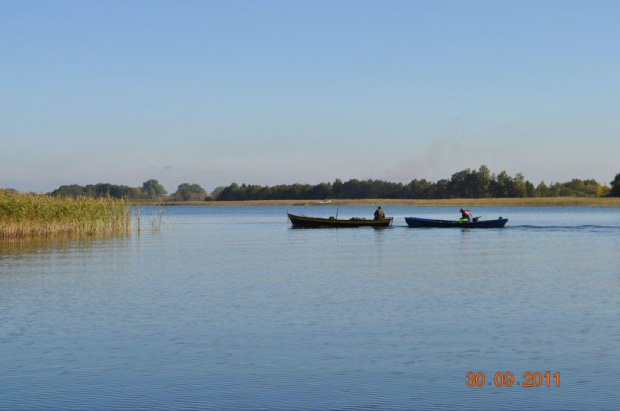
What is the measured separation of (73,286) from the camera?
2167 centimetres

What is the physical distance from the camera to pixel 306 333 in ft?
46.9

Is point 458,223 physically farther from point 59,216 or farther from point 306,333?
point 306,333

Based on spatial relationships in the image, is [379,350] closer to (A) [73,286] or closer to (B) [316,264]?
(A) [73,286]

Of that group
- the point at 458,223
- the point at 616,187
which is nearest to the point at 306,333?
the point at 458,223

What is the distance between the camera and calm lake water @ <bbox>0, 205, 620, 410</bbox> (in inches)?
401

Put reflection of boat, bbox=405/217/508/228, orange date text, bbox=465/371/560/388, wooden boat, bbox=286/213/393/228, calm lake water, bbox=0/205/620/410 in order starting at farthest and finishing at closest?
wooden boat, bbox=286/213/393/228 < reflection of boat, bbox=405/217/508/228 < orange date text, bbox=465/371/560/388 < calm lake water, bbox=0/205/620/410

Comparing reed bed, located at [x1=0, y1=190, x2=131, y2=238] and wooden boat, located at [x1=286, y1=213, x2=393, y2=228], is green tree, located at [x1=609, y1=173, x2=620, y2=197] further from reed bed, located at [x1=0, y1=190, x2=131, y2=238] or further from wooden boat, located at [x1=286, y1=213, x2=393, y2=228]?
reed bed, located at [x1=0, y1=190, x2=131, y2=238]

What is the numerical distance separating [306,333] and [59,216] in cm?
2886

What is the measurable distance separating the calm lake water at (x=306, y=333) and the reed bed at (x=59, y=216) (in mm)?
9613

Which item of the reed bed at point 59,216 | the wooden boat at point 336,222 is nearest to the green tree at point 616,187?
the wooden boat at point 336,222

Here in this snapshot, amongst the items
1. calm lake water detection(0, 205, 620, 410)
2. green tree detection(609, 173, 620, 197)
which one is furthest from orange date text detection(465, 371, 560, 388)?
green tree detection(609, 173, 620, 197)

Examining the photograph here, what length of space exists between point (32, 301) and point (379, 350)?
918 centimetres

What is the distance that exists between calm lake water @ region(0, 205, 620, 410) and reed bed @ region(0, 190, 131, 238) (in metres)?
9.61

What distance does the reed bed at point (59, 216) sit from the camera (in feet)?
126
